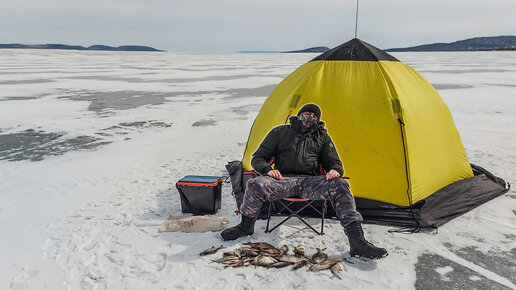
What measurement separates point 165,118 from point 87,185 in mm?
5551

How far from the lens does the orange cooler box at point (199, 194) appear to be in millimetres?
4516

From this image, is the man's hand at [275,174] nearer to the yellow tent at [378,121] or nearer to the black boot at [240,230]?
the black boot at [240,230]

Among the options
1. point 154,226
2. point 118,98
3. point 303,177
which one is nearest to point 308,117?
point 303,177

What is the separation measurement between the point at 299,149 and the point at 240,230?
43.6 inches

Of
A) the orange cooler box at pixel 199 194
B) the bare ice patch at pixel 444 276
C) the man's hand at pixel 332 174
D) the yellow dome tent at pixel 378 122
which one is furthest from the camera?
the orange cooler box at pixel 199 194

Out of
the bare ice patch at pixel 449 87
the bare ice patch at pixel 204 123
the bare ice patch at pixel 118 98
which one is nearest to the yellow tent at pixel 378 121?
the bare ice patch at pixel 204 123

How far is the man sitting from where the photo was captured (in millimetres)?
3543

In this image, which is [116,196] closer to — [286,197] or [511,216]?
[286,197]

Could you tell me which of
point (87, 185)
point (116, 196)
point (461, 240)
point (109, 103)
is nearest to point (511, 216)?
point (461, 240)

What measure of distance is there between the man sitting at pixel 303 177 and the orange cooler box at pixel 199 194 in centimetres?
73

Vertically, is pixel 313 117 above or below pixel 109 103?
above

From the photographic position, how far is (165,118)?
11102mm

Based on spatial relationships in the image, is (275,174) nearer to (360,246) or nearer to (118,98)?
(360,246)

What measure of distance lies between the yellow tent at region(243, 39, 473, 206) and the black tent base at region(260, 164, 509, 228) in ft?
0.29
